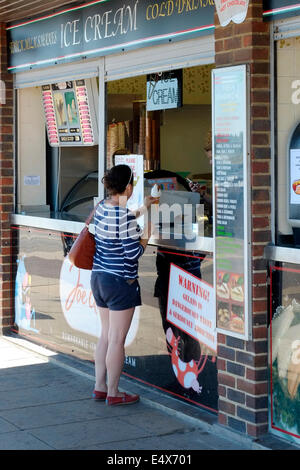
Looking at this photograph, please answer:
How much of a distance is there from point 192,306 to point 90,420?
3.67ft

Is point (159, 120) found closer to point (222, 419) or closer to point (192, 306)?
point (192, 306)

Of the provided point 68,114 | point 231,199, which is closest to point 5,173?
point 68,114

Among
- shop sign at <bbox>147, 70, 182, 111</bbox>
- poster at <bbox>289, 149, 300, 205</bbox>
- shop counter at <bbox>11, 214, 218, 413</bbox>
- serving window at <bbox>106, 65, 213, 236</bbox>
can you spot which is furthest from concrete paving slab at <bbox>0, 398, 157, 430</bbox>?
shop sign at <bbox>147, 70, 182, 111</bbox>

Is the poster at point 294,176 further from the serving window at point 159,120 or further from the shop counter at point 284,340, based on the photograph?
the serving window at point 159,120

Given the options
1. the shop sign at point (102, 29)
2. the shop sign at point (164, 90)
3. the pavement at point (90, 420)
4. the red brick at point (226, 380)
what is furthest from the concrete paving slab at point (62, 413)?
the shop sign at point (102, 29)

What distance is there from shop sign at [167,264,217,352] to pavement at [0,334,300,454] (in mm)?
570

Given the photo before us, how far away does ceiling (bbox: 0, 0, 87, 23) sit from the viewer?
7590mm

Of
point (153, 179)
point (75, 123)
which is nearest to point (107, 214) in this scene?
point (153, 179)

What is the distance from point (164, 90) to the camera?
21.8ft

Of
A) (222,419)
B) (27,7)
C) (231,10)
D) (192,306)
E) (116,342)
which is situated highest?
(27,7)

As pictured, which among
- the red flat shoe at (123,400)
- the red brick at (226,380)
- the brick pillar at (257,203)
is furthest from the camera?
the red flat shoe at (123,400)

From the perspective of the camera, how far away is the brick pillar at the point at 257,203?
17.1 ft

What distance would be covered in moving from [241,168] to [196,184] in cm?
173

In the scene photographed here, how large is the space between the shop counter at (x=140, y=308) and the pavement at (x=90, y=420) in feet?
0.55
